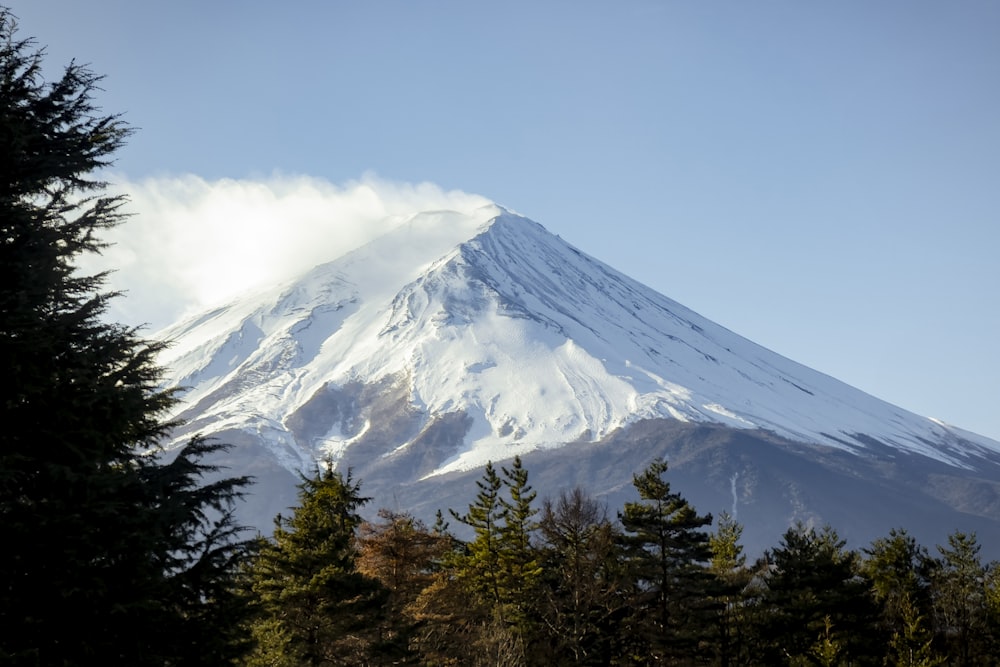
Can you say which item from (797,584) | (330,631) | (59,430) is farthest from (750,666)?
(59,430)

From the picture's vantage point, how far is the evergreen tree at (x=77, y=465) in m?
9.59

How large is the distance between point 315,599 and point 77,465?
50.1 ft

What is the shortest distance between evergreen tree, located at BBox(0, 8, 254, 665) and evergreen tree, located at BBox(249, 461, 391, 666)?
12.4 m

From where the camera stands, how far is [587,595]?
30109 millimetres

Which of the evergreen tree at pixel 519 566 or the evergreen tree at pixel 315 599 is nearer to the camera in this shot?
the evergreen tree at pixel 315 599

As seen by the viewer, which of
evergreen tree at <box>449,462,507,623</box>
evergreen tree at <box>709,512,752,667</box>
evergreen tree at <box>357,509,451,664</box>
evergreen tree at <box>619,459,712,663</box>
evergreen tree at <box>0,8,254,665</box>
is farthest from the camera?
evergreen tree at <box>709,512,752,667</box>

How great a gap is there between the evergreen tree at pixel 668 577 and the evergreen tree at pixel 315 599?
10800 mm

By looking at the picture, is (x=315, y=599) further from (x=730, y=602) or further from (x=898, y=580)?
(x=898, y=580)

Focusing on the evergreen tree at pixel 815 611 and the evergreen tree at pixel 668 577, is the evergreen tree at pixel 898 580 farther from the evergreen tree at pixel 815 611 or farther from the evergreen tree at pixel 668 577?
the evergreen tree at pixel 668 577

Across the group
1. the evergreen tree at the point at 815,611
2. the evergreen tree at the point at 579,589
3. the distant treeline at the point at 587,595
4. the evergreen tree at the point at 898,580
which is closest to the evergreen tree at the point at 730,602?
the distant treeline at the point at 587,595

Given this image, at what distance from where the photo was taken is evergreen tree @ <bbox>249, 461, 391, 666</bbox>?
23.6 metres

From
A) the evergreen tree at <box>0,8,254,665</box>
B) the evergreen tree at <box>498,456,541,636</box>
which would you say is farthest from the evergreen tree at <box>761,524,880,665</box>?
the evergreen tree at <box>0,8,254,665</box>

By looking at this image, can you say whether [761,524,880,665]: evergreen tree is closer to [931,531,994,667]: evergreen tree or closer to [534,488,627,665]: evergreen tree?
[931,531,994,667]: evergreen tree

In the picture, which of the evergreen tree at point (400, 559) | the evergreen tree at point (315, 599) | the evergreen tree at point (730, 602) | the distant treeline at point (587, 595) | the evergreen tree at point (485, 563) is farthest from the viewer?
the evergreen tree at point (730, 602)
